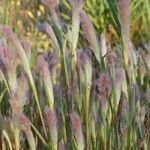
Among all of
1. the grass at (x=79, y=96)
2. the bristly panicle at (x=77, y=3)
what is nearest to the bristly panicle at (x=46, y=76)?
the grass at (x=79, y=96)

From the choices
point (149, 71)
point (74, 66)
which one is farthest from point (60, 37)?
point (149, 71)

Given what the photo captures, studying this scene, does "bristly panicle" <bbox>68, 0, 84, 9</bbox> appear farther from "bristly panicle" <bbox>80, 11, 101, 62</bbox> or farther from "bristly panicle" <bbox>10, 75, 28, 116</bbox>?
"bristly panicle" <bbox>10, 75, 28, 116</bbox>

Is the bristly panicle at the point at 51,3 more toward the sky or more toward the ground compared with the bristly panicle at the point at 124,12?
more toward the sky

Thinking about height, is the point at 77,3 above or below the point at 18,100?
above

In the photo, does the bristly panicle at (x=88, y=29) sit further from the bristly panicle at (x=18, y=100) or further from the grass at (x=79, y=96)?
the bristly panicle at (x=18, y=100)

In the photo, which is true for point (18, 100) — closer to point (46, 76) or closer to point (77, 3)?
point (46, 76)

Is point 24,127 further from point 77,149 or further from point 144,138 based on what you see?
point 144,138

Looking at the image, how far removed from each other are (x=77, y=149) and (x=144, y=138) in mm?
127

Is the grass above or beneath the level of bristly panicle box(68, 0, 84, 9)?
beneath

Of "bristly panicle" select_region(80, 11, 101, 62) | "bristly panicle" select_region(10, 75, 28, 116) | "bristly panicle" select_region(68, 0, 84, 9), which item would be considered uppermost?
"bristly panicle" select_region(68, 0, 84, 9)

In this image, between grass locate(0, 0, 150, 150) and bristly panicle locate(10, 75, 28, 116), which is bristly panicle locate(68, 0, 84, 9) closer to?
grass locate(0, 0, 150, 150)

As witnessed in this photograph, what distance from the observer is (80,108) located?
0.89 m

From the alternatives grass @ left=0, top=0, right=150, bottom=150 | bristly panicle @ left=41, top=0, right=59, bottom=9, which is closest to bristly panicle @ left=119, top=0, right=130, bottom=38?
grass @ left=0, top=0, right=150, bottom=150

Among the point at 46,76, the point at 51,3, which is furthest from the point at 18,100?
the point at 51,3
